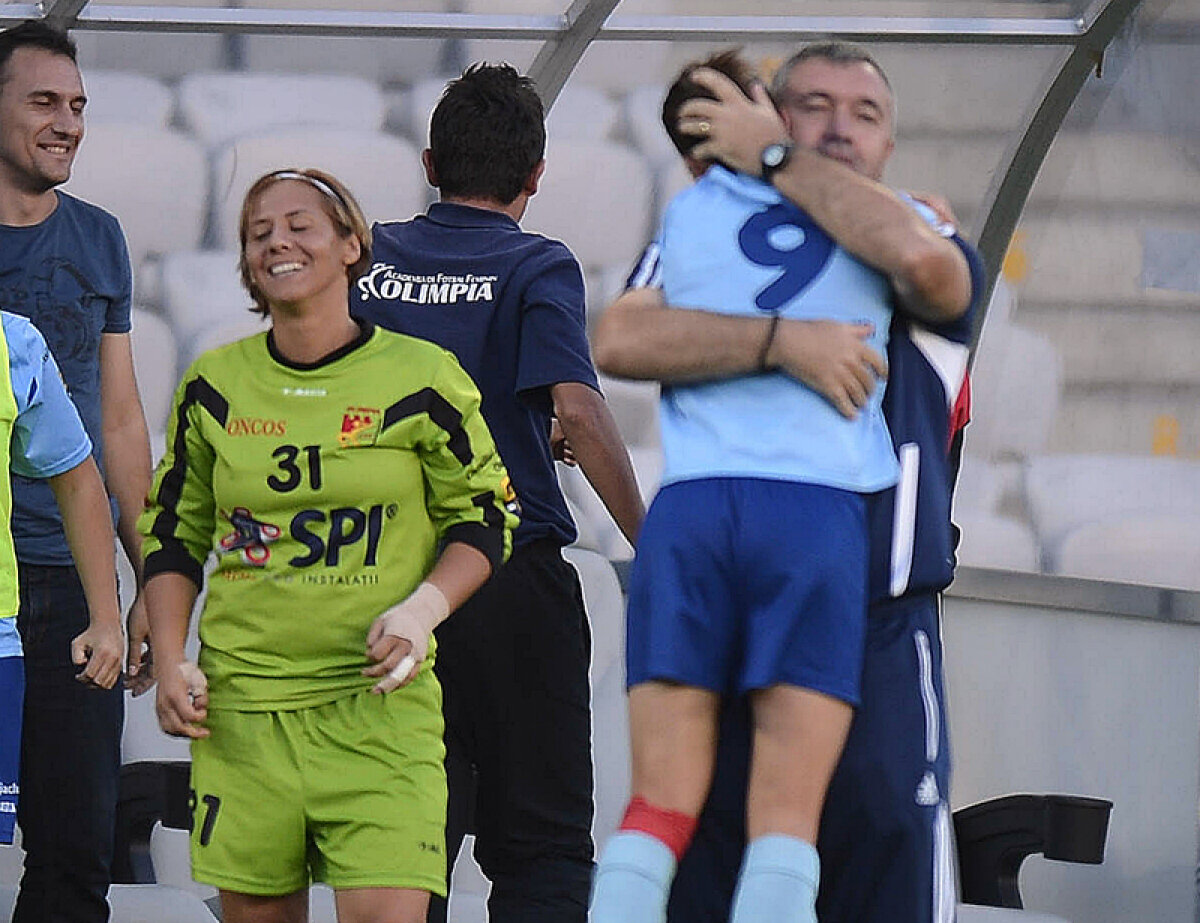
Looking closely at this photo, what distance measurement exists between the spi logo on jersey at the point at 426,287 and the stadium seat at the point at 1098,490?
2.59 m

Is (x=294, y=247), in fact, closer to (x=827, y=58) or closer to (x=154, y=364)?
(x=827, y=58)

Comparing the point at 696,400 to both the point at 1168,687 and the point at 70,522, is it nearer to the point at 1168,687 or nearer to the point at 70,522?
the point at 70,522

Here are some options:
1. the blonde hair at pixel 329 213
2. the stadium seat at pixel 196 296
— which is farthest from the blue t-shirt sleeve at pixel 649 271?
the stadium seat at pixel 196 296

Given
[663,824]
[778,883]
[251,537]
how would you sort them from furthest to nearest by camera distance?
[251,537]
[663,824]
[778,883]

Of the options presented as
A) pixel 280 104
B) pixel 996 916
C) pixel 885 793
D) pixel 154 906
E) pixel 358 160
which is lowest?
pixel 154 906

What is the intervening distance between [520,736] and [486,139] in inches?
43.2

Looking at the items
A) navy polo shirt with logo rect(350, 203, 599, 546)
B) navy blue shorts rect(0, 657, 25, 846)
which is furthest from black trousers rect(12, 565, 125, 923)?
navy polo shirt with logo rect(350, 203, 599, 546)

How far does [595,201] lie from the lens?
6.54 m

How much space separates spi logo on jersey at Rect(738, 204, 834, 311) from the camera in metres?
3.08

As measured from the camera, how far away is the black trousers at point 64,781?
179 inches

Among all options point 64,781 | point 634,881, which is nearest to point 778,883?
point 634,881

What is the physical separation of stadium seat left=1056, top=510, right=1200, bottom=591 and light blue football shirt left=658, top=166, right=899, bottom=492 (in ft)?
10.3

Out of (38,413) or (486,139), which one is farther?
(486,139)

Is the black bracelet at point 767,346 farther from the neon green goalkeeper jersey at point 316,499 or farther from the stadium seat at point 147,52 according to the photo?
the stadium seat at point 147,52
